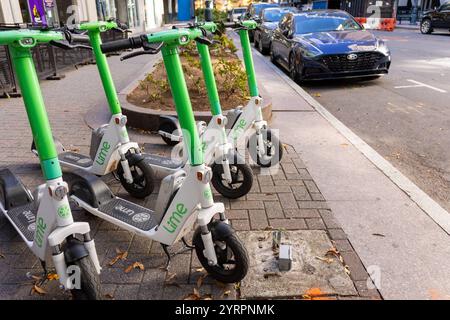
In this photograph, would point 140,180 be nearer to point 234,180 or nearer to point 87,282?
point 234,180

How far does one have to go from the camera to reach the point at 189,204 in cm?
260

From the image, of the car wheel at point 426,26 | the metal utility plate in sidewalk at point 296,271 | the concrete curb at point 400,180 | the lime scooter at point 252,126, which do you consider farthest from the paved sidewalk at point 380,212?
the car wheel at point 426,26

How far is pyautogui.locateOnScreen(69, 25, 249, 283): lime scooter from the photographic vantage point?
2.40 meters

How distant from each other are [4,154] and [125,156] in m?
2.09

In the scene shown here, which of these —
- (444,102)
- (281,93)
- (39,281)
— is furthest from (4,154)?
(444,102)

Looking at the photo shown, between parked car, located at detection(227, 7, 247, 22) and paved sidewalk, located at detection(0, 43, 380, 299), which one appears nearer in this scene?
paved sidewalk, located at detection(0, 43, 380, 299)

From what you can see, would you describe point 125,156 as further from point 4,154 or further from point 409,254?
point 409,254

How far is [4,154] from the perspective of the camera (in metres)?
4.88

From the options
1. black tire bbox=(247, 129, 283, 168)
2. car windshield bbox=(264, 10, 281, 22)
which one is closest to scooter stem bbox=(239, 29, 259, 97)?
black tire bbox=(247, 129, 283, 168)

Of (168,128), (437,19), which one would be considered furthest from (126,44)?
(437,19)

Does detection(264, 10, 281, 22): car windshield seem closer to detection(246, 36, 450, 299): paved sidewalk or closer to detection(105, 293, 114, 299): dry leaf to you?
detection(246, 36, 450, 299): paved sidewalk

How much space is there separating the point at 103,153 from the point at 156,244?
51.3 inches

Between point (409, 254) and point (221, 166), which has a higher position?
point (221, 166)
